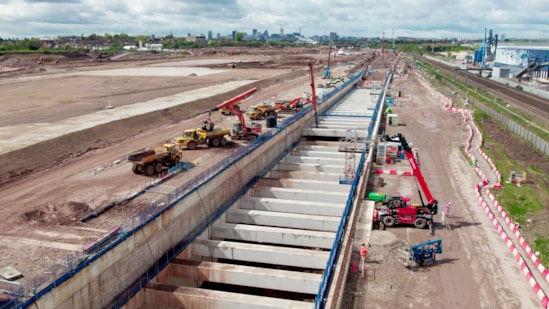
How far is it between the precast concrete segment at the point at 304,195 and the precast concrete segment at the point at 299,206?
3.43 feet

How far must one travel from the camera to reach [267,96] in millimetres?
68875

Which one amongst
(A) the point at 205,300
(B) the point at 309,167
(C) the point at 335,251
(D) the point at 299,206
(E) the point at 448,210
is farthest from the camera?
(B) the point at 309,167

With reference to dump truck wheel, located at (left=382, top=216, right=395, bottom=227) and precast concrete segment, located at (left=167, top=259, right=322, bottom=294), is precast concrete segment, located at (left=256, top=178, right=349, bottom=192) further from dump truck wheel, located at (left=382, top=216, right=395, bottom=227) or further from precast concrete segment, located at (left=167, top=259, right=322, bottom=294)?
precast concrete segment, located at (left=167, top=259, right=322, bottom=294)

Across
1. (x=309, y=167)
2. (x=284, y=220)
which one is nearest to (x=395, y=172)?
(x=309, y=167)

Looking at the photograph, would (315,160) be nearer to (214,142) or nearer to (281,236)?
(214,142)

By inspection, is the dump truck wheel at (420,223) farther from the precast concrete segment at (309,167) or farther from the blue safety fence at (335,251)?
the precast concrete segment at (309,167)

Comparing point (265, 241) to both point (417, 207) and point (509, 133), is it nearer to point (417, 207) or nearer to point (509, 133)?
point (417, 207)

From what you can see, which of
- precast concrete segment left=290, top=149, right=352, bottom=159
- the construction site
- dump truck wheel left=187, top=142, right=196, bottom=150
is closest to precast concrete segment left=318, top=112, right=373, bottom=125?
the construction site

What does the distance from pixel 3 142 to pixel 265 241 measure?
22.2 metres

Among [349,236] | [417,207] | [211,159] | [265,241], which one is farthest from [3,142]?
[417,207]

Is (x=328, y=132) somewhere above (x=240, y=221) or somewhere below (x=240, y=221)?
above

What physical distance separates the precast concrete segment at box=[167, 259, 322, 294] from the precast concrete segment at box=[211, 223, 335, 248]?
3.57 metres

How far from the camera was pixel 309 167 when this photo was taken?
3731 cm

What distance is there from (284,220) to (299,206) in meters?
2.03
